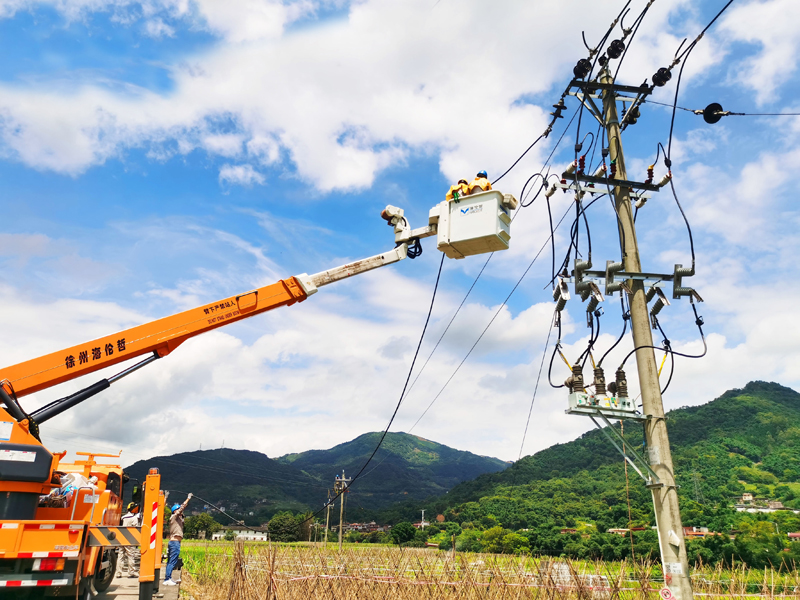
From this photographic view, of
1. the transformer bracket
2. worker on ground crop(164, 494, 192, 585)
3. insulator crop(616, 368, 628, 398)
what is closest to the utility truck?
worker on ground crop(164, 494, 192, 585)

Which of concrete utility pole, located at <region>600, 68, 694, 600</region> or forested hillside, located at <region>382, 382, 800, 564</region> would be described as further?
forested hillside, located at <region>382, 382, 800, 564</region>

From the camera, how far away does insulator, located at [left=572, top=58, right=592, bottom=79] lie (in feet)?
31.3

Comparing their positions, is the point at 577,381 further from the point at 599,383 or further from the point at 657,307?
the point at 657,307

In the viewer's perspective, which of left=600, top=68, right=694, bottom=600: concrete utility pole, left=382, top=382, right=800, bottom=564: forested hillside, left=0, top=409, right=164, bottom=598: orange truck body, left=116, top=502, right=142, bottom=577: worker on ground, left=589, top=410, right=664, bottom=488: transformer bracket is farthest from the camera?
left=382, top=382, right=800, bottom=564: forested hillside

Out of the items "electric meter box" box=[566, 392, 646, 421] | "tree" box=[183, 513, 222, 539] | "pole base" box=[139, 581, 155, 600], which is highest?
"electric meter box" box=[566, 392, 646, 421]

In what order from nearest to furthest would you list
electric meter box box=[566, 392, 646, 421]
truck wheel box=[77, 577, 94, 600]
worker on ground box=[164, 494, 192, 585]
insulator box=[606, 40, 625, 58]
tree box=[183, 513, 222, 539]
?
truck wheel box=[77, 577, 94, 600]
electric meter box box=[566, 392, 646, 421]
insulator box=[606, 40, 625, 58]
worker on ground box=[164, 494, 192, 585]
tree box=[183, 513, 222, 539]

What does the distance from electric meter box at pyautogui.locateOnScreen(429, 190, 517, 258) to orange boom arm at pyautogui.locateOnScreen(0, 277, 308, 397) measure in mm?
2432

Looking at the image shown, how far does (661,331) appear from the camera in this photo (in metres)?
8.59

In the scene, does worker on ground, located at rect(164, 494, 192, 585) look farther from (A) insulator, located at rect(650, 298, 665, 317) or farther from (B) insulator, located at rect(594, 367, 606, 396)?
(A) insulator, located at rect(650, 298, 665, 317)

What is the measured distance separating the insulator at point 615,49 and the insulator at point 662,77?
0.78 m

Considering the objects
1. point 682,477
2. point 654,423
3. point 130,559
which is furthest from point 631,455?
point 682,477

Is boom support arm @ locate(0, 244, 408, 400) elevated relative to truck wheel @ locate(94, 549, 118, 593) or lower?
elevated

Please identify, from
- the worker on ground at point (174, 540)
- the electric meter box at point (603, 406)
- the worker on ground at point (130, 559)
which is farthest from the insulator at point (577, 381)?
the worker on ground at point (130, 559)

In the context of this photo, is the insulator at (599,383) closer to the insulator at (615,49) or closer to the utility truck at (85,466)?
the utility truck at (85,466)
